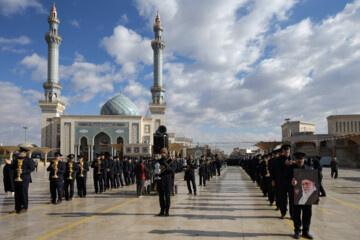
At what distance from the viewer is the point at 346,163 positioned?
41.1 metres

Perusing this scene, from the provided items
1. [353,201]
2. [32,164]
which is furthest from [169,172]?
[353,201]

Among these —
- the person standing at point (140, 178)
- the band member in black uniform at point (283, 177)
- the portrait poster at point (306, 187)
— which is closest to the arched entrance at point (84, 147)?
the person standing at point (140, 178)

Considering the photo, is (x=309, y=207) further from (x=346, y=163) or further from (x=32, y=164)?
(x=346, y=163)

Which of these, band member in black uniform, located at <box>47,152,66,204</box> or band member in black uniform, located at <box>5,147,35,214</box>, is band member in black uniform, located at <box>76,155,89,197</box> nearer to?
band member in black uniform, located at <box>47,152,66,204</box>

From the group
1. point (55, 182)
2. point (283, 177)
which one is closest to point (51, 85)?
point (55, 182)

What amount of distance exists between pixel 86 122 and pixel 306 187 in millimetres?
51810

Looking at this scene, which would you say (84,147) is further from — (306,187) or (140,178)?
(306,187)

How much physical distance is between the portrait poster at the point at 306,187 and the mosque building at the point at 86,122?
1876 inches

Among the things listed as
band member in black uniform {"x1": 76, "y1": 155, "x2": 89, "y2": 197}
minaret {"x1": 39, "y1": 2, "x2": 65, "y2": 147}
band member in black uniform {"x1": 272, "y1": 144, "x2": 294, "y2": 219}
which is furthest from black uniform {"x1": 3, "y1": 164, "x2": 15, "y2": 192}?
minaret {"x1": 39, "y1": 2, "x2": 65, "y2": 147}

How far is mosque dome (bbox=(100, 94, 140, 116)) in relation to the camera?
57.8 metres

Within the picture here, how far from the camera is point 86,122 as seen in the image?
176ft

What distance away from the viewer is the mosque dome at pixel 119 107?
189 feet

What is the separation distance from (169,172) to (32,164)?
3.75 m

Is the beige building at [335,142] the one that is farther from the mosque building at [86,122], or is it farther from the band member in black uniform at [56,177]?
the band member in black uniform at [56,177]
